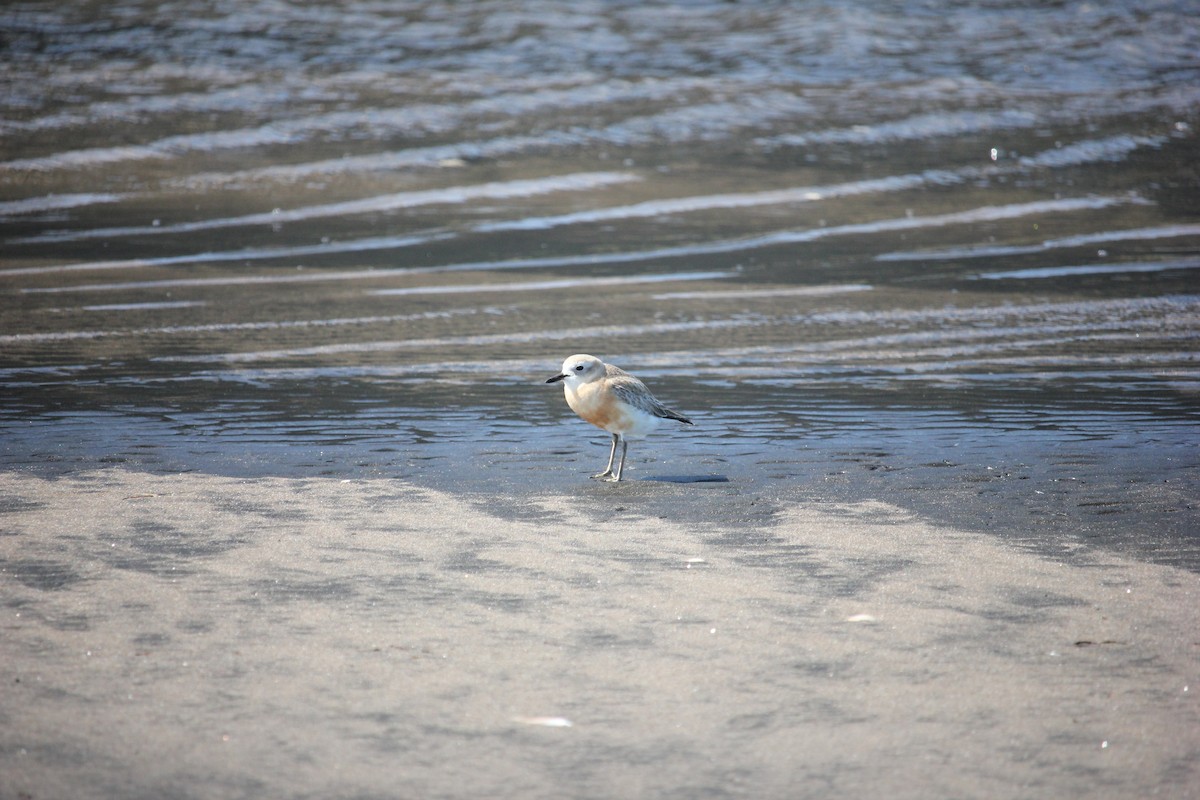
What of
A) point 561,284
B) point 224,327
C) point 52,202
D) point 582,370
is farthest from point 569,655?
point 52,202

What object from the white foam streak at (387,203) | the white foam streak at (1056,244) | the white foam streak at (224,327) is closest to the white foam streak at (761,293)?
the white foam streak at (1056,244)

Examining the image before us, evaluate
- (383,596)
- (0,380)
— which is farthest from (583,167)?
(383,596)

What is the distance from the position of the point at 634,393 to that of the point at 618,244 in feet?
27.9

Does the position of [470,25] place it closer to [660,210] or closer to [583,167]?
[583,167]

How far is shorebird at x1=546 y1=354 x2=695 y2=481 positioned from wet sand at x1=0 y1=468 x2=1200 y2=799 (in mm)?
844

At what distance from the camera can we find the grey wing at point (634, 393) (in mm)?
8172

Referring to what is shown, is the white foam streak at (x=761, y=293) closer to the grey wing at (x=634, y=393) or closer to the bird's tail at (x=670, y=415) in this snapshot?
the bird's tail at (x=670, y=415)

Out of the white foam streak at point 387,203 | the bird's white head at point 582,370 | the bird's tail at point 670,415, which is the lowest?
the white foam streak at point 387,203

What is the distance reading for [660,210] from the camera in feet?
59.7

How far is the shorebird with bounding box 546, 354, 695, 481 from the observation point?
26.8 ft

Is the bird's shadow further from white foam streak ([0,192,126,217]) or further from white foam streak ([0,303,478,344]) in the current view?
white foam streak ([0,192,126,217])

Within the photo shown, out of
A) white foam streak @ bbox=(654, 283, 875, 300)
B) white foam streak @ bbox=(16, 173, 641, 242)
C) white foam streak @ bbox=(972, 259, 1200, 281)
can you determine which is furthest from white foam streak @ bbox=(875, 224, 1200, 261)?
white foam streak @ bbox=(16, 173, 641, 242)

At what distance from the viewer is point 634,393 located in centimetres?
820

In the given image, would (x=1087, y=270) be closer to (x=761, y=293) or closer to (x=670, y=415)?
(x=761, y=293)
